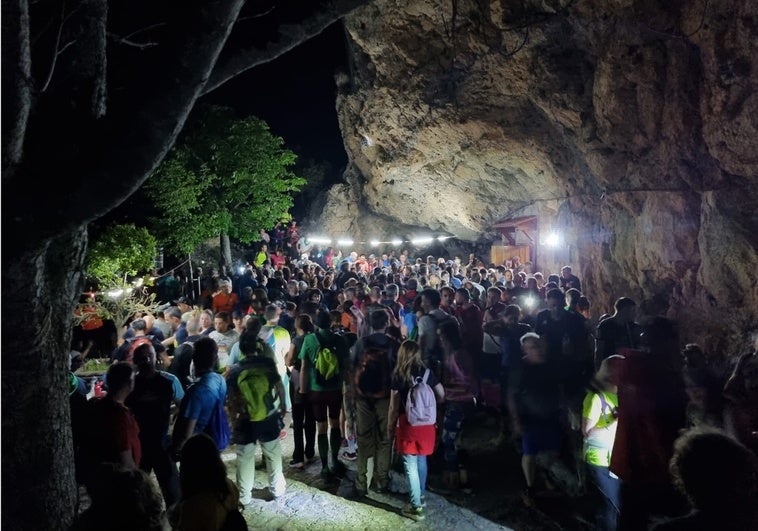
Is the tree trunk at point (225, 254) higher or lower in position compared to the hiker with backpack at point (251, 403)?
higher

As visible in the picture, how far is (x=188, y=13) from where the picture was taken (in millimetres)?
2797

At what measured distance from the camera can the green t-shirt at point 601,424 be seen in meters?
4.07

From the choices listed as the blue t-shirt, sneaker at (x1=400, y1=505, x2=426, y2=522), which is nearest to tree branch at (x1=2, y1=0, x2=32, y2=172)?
the blue t-shirt

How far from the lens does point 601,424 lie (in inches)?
162

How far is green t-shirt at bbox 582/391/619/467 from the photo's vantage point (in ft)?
13.4

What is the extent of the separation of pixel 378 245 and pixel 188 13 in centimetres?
2497

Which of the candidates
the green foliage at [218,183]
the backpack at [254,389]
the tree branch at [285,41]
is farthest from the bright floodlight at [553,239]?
the tree branch at [285,41]

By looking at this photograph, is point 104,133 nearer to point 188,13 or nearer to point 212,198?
point 188,13

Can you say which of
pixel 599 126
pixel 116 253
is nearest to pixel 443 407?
pixel 599 126

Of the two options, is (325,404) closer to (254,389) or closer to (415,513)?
(254,389)

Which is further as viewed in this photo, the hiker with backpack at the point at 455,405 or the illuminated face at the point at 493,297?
the illuminated face at the point at 493,297

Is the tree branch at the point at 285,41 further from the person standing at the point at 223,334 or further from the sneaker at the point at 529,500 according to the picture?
the sneaker at the point at 529,500

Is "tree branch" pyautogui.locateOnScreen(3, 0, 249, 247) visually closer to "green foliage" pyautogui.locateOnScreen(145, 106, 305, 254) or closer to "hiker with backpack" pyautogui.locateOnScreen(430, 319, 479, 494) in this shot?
"hiker with backpack" pyautogui.locateOnScreen(430, 319, 479, 494)

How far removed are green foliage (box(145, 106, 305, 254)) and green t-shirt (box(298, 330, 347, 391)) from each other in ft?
43.2
